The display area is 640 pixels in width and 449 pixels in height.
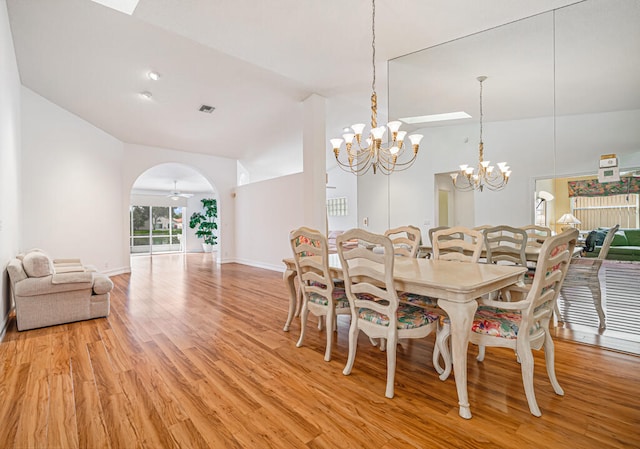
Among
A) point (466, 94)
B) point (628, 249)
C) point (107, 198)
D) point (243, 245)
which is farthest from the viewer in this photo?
point (243, 245)

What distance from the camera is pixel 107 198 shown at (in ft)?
20.3

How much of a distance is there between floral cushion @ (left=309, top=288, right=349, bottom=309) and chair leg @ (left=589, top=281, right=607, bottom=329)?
2.50 meters

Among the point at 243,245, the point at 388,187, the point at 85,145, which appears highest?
the point at 85,145

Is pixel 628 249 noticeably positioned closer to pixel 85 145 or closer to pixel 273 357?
pixel 273 357

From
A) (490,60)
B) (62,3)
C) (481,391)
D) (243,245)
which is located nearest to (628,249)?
(481,391)

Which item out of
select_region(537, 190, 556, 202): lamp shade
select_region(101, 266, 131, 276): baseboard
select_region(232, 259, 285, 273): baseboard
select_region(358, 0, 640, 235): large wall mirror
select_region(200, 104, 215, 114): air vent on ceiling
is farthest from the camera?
select_region(232, 259, 285, 273): baseboard

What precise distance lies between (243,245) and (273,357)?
5.98m

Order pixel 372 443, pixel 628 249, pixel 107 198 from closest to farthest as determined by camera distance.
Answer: pixel 372 443 → pixel 628 249 → pixel 107 198

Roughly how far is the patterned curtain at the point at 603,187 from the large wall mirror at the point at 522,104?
119mm

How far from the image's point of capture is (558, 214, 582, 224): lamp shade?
320 cm

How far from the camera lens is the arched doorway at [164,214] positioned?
11.6 meters

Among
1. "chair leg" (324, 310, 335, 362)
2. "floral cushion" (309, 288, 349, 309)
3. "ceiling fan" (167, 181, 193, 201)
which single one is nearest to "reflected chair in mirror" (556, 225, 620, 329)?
"floral cushion" (309, 288, 349, 309)

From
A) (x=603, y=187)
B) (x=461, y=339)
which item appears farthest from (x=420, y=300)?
(x=603, y=187)

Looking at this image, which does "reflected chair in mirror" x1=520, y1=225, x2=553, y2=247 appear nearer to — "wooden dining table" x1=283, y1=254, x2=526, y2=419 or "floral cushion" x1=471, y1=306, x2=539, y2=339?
"wooden dining table" x1=283, y1=254, x2=526, y2=419
